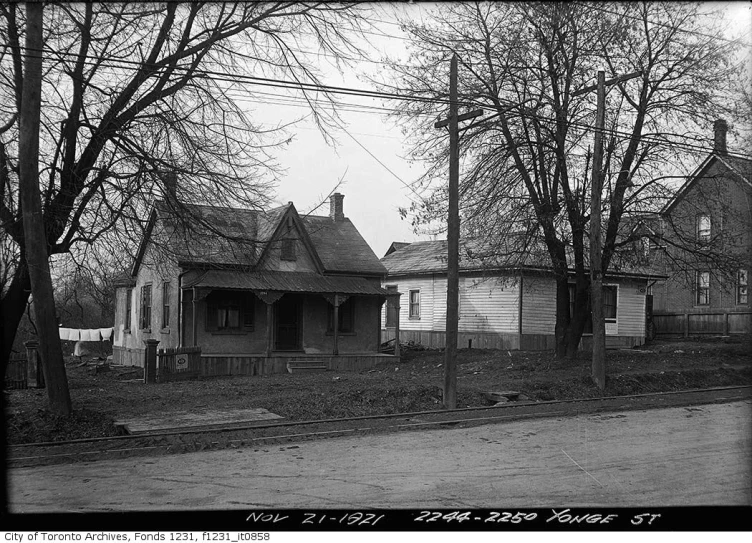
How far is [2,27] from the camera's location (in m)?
12.2

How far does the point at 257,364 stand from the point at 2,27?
48.4 ft

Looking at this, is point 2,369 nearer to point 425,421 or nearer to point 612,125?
point 425,421

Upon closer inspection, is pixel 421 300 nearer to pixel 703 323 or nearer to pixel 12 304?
pixel 703 323

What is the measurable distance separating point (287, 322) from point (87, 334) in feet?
48.7

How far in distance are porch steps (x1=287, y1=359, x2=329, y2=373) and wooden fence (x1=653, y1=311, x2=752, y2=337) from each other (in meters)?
20.1

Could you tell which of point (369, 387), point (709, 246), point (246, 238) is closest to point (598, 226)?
point (709, 246)

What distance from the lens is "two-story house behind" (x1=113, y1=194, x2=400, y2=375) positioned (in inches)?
961

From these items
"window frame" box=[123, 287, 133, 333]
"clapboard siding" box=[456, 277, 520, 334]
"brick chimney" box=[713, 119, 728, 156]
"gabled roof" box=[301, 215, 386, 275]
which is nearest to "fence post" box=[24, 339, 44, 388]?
"gabled roof" box=[301, 215, 386, 275]

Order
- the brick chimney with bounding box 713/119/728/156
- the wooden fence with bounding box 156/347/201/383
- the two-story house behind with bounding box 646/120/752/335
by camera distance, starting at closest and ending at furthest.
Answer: the brick chimney with bounding box 713/119/728/156, the two-story house behind with bounding box 646/120/752/335, the wooden fence with bounding box 156/347/201/383

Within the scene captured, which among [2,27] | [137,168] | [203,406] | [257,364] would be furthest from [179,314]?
[2,27]

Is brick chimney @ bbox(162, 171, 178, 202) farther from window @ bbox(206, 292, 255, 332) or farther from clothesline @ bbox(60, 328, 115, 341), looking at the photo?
clothesline @ bbox(60, 328, 115, 341)

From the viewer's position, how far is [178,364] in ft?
72.0

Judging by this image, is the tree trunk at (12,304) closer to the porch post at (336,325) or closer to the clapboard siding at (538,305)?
the porch post at (336,325)

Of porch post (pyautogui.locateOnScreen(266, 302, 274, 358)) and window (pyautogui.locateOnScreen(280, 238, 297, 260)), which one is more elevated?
window (pyautogui.locateOnScreen(280, 238, 297, 260))
